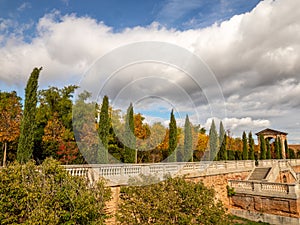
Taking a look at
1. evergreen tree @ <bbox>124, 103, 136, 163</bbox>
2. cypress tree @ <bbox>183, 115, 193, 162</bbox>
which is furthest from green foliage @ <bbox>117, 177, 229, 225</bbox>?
cypress tree @ <bbox>183, 115, 193, 162</bbox>

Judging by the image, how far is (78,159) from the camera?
66.0ft

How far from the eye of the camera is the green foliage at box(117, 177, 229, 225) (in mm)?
6699

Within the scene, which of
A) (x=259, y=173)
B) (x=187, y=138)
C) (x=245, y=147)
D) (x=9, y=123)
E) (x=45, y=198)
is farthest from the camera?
(x=245, y=147)

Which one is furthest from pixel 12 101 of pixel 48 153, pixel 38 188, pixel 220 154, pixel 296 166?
pixel 296 166

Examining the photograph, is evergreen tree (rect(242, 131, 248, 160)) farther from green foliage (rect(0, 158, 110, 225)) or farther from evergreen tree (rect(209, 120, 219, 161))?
green foliage (rect(0, 158, 110, 225))

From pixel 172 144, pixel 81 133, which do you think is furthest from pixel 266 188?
pixel 81 133

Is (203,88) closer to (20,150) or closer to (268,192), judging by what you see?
(268,192)

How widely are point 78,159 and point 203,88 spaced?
12.6 meters

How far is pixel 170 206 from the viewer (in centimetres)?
691

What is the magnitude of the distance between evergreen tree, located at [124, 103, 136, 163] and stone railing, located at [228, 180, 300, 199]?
7.50 metres

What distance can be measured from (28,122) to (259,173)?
17.6 meters

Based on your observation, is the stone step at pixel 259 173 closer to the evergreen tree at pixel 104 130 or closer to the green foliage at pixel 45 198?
the evergreen tree at pixel 104 130

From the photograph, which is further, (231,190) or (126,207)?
(231,190)

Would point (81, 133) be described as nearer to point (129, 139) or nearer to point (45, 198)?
point (129, 139)
